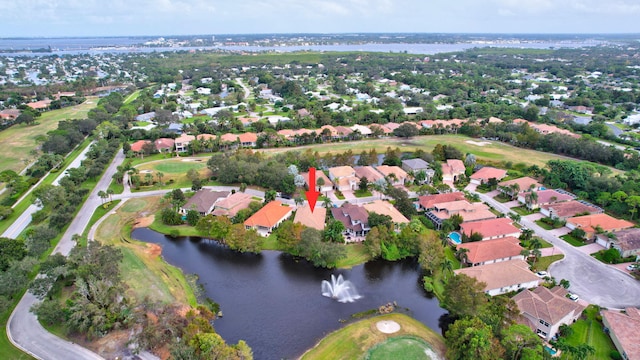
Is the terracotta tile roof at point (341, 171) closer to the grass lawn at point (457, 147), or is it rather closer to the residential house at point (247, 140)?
the grass lawn at point (457, 147)

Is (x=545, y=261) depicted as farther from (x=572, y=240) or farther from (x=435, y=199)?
(x=435, y=199)

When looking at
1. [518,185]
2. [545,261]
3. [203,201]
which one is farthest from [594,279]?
[203,201]

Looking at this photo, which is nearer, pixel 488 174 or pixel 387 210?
pixel 387 210

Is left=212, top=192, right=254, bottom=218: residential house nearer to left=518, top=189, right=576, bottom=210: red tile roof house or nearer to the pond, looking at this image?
the pond

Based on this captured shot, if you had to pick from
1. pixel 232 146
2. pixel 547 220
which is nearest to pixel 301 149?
pixel 232 146

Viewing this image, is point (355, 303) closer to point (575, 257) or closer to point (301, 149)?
point (575, 257)

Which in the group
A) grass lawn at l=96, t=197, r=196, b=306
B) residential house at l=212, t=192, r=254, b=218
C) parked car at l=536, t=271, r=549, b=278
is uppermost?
residential house at l=212, t=192, r=254, b=218

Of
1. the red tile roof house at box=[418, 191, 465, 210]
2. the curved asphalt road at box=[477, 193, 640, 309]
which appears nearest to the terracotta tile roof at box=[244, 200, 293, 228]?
the red tile roof house at box=[418, 191, 465, 210]
